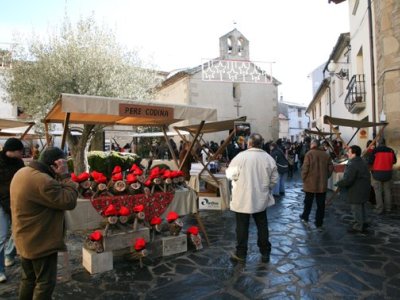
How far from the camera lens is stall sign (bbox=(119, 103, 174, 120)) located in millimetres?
5106

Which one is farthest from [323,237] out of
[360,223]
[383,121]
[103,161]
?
[103,161]

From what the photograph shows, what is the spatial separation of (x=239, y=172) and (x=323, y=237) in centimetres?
229

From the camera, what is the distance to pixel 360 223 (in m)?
6.28

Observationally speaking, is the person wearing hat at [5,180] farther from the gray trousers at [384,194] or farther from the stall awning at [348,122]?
the gray trousers at [384,194]

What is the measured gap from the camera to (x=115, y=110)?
5000 mm

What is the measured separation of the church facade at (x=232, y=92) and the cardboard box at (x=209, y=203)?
1862 cm

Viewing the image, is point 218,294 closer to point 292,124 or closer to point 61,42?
point 61,42

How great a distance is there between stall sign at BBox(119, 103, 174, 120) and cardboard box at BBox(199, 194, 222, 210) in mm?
2801

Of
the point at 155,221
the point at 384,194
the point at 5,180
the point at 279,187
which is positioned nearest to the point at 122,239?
the point at 155,221

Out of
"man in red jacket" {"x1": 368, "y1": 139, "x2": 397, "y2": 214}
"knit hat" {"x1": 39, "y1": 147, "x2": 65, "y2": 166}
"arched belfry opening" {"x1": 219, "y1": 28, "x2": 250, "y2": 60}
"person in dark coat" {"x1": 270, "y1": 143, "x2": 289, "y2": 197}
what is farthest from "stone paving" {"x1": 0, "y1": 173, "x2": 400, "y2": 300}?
"arched belfry opening" {"x1": 219, "y1": 28, "x2": 250, "y2": 60}

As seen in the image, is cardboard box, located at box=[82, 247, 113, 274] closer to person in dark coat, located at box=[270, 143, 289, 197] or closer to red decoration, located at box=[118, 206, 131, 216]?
red decoration, located at box=[118, 206, 131, 216]

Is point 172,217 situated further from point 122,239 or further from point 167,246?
point 122,239

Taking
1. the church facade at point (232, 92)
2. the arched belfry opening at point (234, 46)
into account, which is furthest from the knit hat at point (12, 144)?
the arched belfry opening at point (234, 46)

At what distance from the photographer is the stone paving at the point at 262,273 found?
12.7 feet
